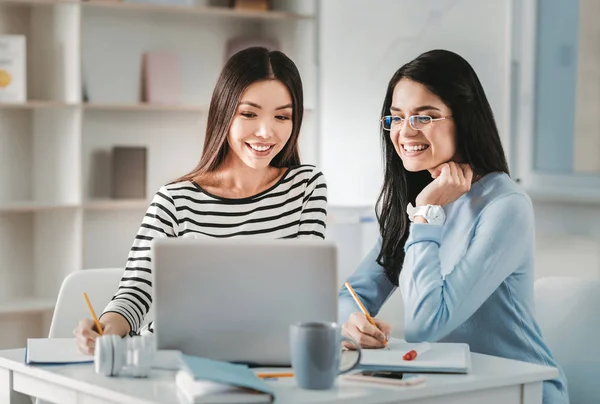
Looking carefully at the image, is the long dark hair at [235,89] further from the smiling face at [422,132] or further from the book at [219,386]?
the book at [219,386]

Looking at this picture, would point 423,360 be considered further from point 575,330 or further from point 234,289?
point 575,330

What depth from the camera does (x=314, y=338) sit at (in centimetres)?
156

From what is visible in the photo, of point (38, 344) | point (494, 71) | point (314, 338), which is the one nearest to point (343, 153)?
point (494, 71)

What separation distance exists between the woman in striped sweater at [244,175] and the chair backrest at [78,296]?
0.67 ft

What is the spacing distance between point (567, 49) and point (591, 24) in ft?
0.45

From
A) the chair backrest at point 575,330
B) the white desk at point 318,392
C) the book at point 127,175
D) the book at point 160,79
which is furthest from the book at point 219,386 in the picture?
the book at point 160,79

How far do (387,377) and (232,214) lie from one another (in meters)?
0.82

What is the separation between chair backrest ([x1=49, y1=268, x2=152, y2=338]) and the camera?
245cm

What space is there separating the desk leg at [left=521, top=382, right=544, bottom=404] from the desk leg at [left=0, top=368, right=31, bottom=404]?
3.23ft

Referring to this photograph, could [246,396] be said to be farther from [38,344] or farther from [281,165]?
[281,165]

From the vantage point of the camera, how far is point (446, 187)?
2219 mm

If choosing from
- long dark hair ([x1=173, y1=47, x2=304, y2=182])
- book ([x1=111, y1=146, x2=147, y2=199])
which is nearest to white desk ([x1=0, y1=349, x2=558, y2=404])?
long dark hair ([x1=173, y1=47, x2=304, y2=182])

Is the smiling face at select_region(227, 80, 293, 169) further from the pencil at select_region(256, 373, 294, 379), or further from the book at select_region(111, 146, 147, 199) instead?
the book at select_region(111, 146, 147, 199)

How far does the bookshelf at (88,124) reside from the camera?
402 cm
